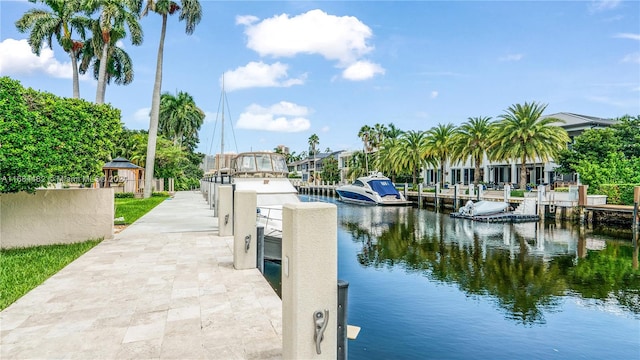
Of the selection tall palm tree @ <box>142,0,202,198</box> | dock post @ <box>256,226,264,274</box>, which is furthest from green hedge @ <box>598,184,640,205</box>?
tall palm tree @ <box>142,0,202,198</box>

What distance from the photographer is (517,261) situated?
13.6 meters

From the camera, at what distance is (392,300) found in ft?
31.3

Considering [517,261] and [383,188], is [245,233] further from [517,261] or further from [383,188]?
[383,188]

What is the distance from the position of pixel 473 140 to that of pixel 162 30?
3235 cm

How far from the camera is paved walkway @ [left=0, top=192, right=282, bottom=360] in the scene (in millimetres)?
4176

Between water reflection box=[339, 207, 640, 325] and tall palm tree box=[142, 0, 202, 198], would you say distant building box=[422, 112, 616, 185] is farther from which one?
tall palm tree box=[142, 0, 202, 198]

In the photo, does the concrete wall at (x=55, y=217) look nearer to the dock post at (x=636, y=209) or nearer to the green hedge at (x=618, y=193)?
the dock post at (x=636, y=209)

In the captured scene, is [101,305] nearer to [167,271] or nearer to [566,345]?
[167,271]

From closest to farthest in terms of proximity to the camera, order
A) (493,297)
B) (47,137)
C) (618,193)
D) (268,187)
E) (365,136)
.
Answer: (47,137) < (493,297) < (268,187) < (618,193) < (365,136)

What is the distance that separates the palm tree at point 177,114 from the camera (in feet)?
175

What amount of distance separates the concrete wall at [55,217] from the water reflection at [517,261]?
8817 mm

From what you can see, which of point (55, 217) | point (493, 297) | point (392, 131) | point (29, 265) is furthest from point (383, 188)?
point (29, 265)

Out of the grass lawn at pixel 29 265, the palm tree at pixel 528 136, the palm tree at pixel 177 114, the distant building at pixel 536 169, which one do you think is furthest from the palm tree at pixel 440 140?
the grass lawn at pixel 29 265

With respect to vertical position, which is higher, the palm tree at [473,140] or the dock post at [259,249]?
the palm tree at [473,140]
